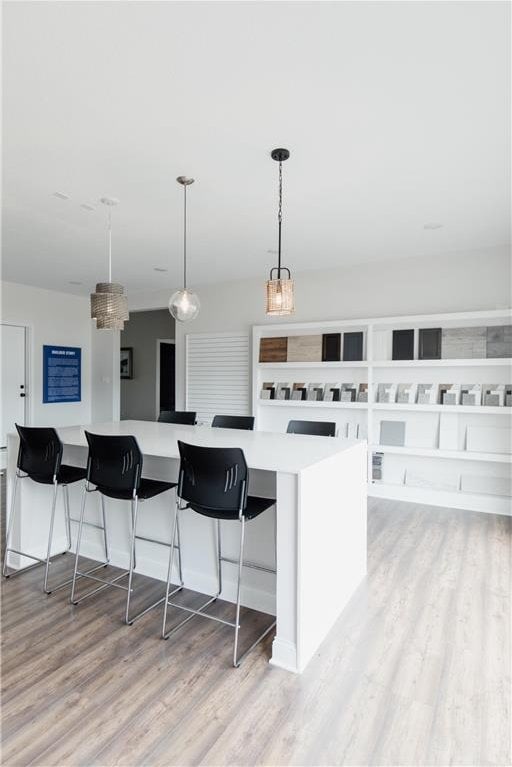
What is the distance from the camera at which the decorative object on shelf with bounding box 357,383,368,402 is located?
5.11 metres

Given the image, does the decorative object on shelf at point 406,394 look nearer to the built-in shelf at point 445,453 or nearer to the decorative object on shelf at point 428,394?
the decorative object on shelf at point 428,394

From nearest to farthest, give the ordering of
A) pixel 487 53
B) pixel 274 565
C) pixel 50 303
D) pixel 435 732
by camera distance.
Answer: pixel 435 732, pixel 487 53, pixel 274 565, pixel 50 303

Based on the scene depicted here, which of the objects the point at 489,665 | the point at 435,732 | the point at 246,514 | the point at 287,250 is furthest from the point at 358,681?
the point at 287,250

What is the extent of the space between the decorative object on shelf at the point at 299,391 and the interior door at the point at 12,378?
4068 mm

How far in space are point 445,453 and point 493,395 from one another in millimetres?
772

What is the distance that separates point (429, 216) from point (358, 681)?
3398 millimetres

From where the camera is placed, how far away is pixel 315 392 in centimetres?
543

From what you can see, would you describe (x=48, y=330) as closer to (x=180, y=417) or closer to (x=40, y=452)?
(x=180, y=417)

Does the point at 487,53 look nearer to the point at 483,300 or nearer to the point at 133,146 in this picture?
the point at 133,146

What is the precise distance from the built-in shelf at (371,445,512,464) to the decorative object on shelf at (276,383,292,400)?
4.20ft

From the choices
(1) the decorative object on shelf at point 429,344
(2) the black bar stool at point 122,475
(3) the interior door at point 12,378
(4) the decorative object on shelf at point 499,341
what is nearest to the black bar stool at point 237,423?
(2) the black bar stool at point 122,475

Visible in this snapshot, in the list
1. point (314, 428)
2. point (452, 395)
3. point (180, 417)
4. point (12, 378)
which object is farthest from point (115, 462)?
point (12, 378)

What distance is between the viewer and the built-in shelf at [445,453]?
438cm

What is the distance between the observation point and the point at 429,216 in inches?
144
